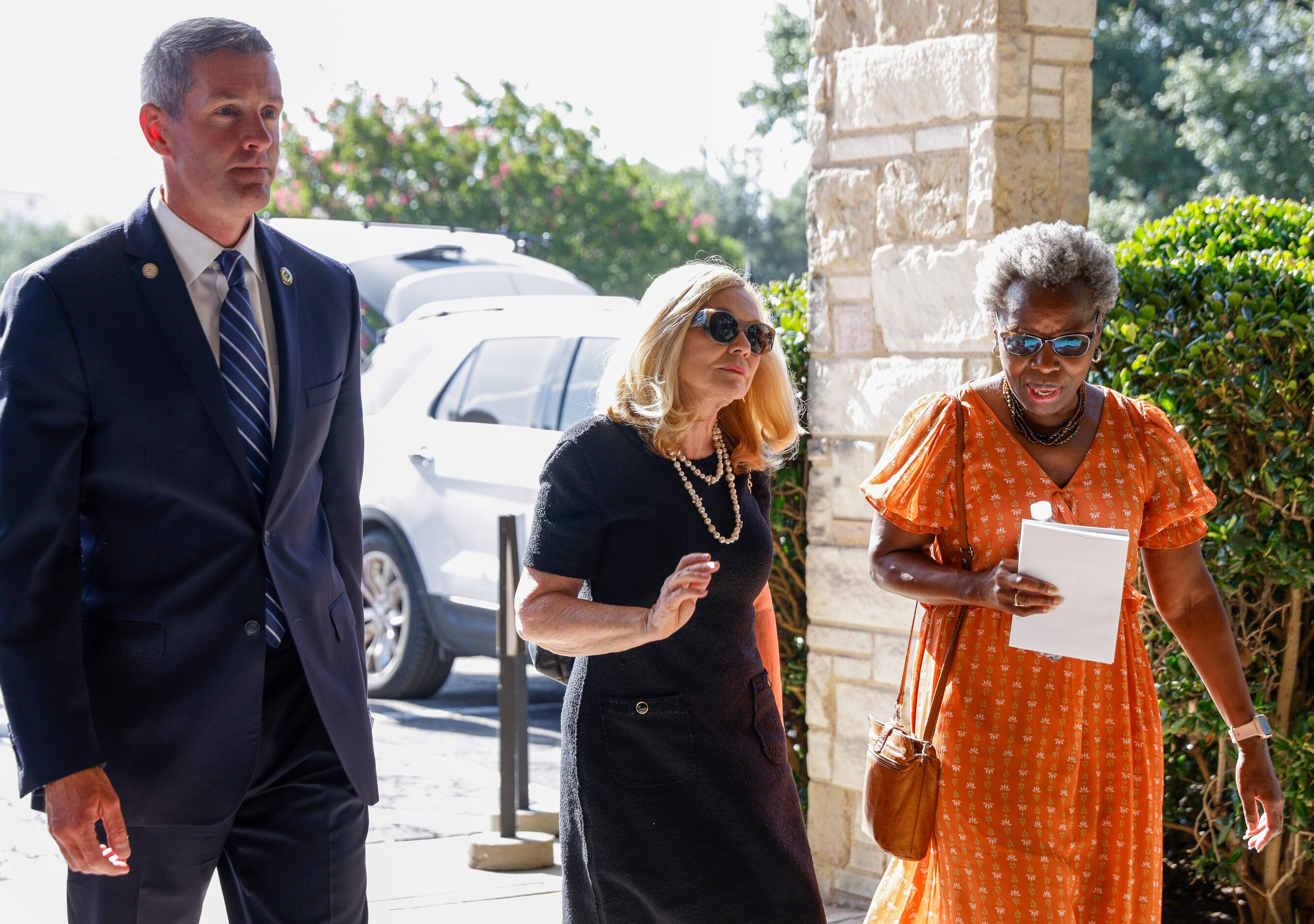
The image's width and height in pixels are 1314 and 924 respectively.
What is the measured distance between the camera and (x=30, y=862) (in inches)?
199

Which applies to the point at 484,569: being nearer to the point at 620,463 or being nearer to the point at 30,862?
the point at 30,862

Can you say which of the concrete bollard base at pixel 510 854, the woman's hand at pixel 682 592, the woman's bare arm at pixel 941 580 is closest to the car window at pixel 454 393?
the concrete bollard base at pixel 510 854

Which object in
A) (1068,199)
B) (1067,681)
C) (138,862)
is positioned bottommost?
(138,862)

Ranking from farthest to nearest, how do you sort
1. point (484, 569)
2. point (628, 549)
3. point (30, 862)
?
point (484, 569) → point (30, 862) → point (628, 549)

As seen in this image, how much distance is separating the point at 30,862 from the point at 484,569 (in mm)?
2757

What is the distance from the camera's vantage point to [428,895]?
4.82 metres

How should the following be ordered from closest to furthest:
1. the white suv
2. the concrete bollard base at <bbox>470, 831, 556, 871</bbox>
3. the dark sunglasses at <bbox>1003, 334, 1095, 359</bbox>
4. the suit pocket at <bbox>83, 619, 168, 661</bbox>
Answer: the suit pocket at <bbox>83, 619, 168, 661</bbox> < the dark sunglasses at <bbox>1003, 334, 1095, 359</bbox> < the concrete bollard base at <bbox>470, 831, 556, 871</bbox> < the white suv

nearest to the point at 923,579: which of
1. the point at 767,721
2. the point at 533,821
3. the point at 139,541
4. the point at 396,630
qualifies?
the point at 767,721

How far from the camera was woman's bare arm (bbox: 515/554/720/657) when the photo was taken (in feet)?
8.33

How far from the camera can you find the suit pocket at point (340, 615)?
2.76 metres

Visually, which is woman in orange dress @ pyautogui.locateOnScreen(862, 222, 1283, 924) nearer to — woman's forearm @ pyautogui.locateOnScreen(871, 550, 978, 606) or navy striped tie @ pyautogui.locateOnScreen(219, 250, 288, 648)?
woman's forearm @ pyautogui.locateOnScreen(871, 550, 978, 606)

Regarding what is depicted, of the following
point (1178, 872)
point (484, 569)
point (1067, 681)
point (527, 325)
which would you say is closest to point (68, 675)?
point (1067, 681)

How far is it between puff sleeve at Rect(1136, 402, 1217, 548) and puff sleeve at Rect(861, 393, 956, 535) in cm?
43

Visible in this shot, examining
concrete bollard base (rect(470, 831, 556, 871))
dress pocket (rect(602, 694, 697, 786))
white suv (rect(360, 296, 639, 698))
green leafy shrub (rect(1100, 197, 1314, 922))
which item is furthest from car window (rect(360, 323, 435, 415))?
dress pocket (rect(602, 694, 697, 786))
